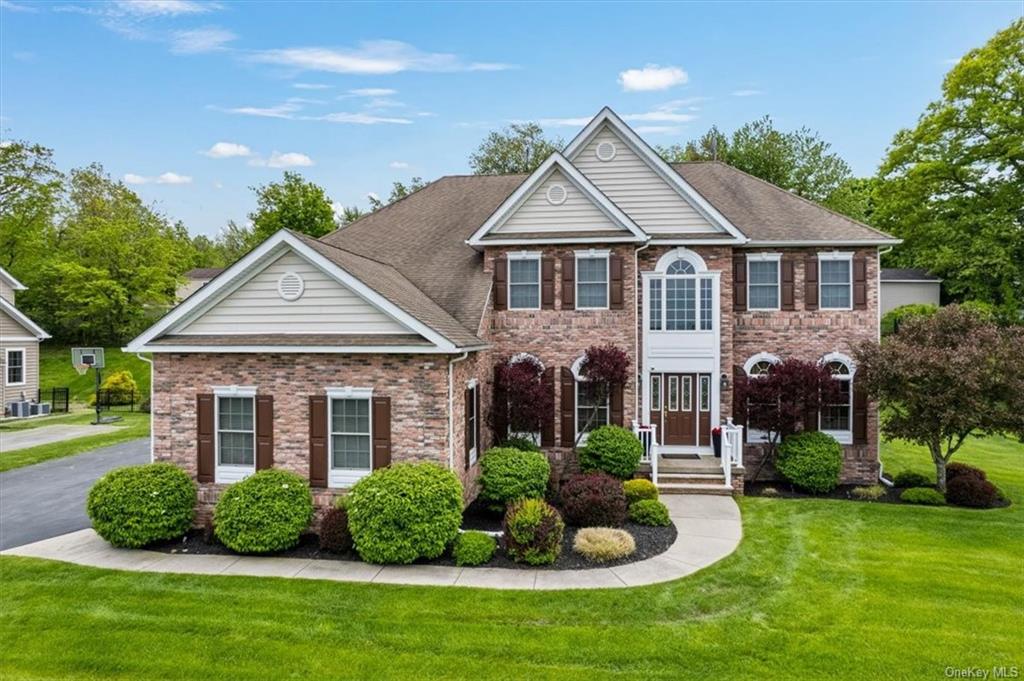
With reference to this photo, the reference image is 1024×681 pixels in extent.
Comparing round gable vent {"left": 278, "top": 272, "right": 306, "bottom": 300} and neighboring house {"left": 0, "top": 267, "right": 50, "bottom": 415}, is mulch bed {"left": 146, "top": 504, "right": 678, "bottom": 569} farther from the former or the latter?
neighboring house {"left": 0, "top": 267, "right": 50, "bottom": 415}

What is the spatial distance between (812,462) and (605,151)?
33.4 feet

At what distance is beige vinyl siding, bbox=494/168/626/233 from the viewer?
1524 cm

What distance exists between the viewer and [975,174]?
31281 millimetres

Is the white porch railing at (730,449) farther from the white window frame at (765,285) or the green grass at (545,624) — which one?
the green grass at (545,624)

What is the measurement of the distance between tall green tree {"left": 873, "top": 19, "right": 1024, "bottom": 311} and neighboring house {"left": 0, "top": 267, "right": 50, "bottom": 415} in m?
45.8

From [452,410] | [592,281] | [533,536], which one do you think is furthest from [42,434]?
[533,536]

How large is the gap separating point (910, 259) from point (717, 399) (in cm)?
3944

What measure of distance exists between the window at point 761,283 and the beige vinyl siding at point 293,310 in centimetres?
1052

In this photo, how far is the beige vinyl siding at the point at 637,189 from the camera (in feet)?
52.3

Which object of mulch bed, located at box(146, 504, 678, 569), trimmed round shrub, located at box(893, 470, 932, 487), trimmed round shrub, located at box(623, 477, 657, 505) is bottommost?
mulch bed, located at box(146, 504, 678, 569)

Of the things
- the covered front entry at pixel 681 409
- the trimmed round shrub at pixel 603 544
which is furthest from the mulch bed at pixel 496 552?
the covered front entry at pixel 681 409

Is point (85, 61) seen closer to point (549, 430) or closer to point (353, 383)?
point (353, 383)

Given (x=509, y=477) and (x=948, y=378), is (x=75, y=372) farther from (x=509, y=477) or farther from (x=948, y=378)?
(x=948, y=378)

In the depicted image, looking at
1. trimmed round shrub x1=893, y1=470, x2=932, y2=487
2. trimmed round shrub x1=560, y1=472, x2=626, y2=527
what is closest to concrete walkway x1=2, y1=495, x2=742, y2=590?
trimmed round shrub x1=560, y1=472, x2=626, y2=527
